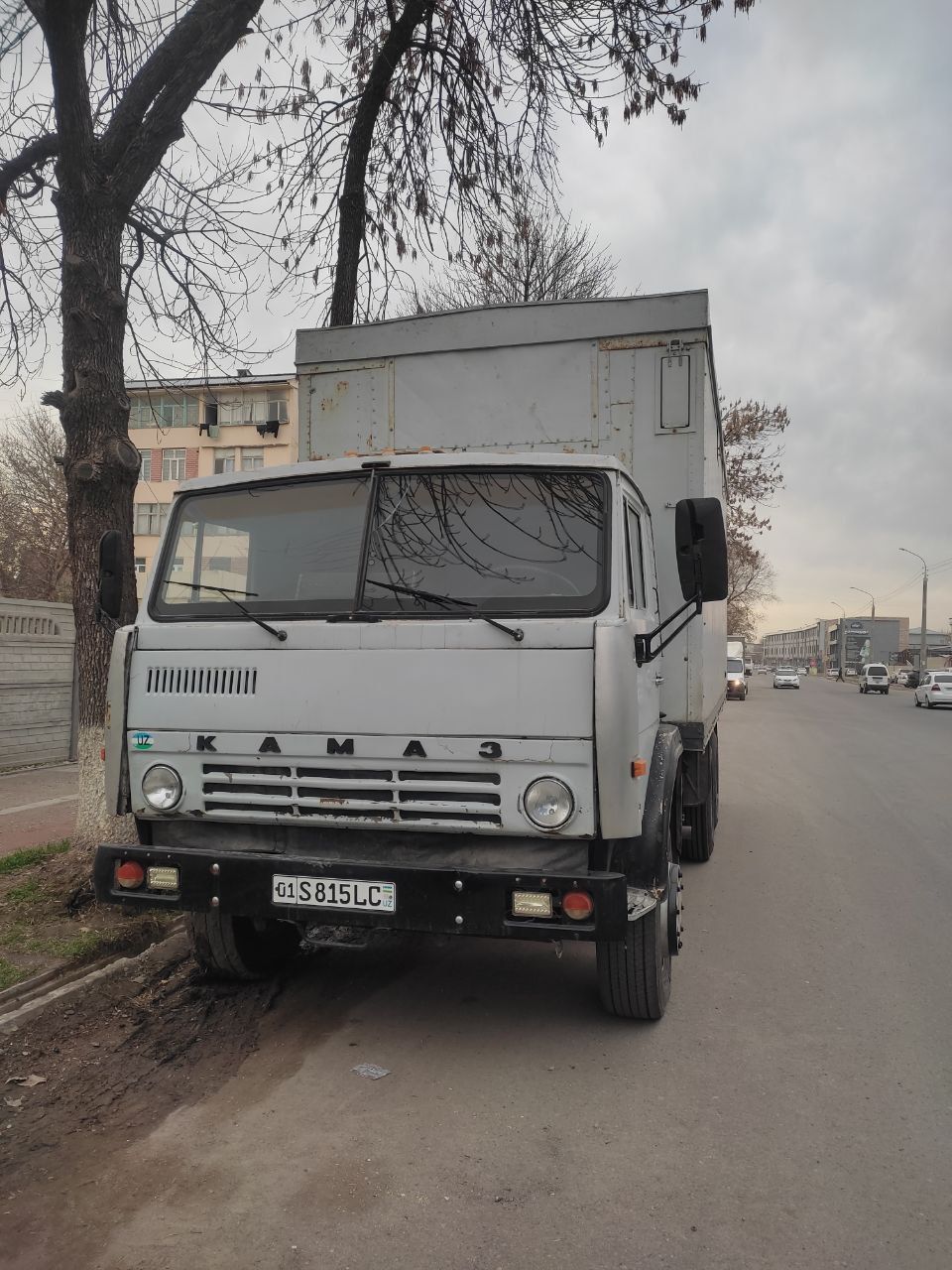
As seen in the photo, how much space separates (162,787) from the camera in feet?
12.8

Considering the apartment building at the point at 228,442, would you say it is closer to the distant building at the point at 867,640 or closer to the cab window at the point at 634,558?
the cab window at the point at 634,558

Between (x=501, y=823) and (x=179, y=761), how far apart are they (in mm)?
1373

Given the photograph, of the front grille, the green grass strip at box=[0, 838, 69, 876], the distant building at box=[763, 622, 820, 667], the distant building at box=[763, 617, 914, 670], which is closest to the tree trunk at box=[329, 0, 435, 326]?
the green grass strip at box=[0, 838, 69, 876]

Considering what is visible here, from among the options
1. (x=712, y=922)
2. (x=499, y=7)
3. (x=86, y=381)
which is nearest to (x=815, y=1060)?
(x=712, y=922)

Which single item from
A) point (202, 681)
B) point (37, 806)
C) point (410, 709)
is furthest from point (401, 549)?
point (37, 806)

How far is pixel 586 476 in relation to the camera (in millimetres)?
3982

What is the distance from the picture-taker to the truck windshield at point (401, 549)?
3770mm

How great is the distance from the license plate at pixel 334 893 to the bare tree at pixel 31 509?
25.9m

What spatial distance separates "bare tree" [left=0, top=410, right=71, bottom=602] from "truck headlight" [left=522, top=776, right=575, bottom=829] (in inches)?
1042

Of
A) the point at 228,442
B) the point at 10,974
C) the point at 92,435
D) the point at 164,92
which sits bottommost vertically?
the point at 10,974

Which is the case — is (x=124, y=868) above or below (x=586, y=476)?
below

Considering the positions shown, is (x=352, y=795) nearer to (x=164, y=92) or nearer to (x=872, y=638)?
(x=164, y=92)

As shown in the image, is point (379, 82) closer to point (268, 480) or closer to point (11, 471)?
point (268, 480)

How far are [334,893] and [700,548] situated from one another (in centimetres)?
205
